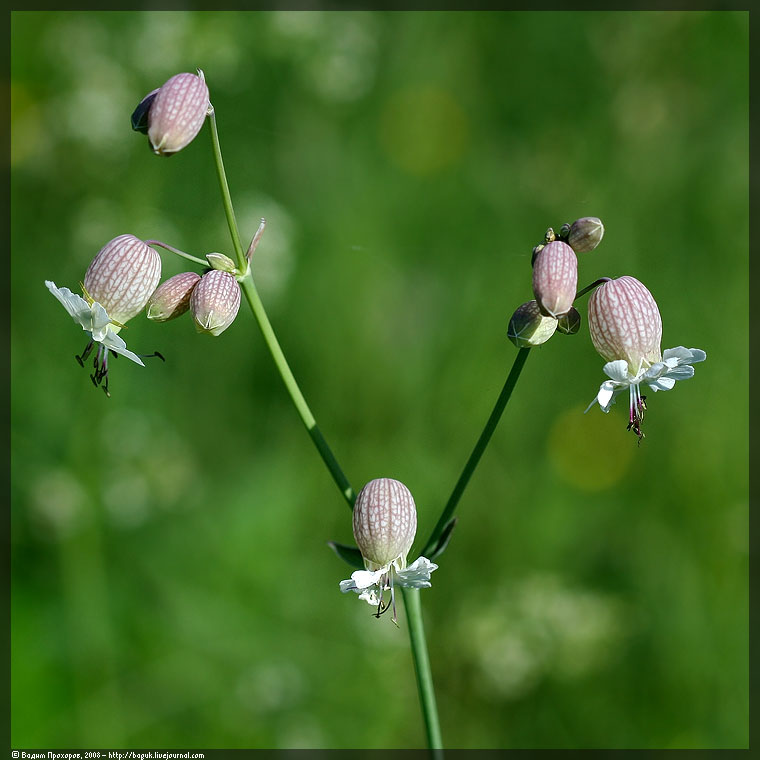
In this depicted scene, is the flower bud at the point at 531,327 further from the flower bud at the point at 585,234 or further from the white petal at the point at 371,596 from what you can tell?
the white petal at the point at 371,596

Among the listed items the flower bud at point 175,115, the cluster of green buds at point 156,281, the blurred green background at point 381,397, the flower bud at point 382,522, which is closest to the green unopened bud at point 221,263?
the cluster of green buds at point 156,281

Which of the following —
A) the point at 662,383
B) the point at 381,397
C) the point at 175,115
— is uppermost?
the point at 381,397

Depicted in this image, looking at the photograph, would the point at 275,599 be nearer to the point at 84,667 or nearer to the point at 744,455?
the point at 84,667

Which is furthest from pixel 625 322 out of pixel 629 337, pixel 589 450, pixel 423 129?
pixel 423 129

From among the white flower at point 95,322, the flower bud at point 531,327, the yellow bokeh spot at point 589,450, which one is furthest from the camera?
the yellow bokeh spot at point 589,450

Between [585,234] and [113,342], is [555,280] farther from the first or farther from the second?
[113,342]

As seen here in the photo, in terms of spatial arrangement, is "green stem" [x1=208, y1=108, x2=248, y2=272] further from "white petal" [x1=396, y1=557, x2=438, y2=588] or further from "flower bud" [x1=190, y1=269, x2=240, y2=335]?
"white petal" [x1=396, y1=557, x2=438, y2=588]
